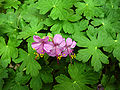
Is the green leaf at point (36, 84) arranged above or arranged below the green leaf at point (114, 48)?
below

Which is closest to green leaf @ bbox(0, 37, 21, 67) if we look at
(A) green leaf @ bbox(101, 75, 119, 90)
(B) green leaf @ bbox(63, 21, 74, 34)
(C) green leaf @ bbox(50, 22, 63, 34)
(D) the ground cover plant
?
(D) the ground cover plant

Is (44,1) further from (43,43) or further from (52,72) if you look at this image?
(52,72)

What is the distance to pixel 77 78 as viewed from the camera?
1505mm

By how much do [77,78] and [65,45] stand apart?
1.37ft

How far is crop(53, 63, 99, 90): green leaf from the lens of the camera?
1.47 m

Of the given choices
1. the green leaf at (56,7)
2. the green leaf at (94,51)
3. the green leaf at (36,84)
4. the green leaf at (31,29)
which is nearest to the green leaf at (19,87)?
the green leaf at (36,84)

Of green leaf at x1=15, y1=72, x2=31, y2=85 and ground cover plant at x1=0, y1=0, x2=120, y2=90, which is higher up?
ground cover plant at x1=0, y1=0, x2=120, y2=90

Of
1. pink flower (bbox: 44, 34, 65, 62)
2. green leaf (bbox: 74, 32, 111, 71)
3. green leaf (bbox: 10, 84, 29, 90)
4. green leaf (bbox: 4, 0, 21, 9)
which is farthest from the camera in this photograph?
green leaf (bbox: 4, 0, 21, 9)

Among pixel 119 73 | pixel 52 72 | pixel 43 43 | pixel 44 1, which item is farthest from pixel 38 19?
pixel 119 73

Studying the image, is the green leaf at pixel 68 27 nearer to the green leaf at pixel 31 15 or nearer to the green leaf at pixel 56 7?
the green leaf at pixel 56 7

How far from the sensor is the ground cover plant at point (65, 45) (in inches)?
58.3

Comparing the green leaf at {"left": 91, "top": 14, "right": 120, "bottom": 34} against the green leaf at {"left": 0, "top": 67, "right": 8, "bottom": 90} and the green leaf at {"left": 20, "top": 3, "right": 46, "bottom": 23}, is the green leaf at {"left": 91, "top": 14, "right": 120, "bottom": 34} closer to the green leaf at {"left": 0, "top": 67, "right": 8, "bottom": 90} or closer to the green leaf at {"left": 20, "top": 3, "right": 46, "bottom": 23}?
the green leaf at {"left": 20, "top": 3, "right": 46, "bottom": 23}

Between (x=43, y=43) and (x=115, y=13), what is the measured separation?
0.97 m

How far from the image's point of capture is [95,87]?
5.51ft
